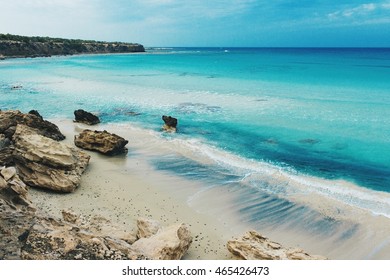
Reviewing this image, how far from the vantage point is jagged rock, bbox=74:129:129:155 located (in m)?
16.7

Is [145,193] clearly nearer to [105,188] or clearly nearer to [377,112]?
[105,188]

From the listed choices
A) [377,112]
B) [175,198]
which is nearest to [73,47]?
[377,112]

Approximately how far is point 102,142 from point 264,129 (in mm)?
11121

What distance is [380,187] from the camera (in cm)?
1420

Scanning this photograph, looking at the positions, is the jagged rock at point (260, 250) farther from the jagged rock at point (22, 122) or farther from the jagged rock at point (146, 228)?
the jagged rock at point (22, 122)

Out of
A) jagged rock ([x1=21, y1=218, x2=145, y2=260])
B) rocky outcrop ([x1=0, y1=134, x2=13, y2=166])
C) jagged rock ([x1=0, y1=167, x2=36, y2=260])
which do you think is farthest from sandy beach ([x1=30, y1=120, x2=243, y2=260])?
jagged rock ([x1=0, y1=167, x2=36, y2=260])

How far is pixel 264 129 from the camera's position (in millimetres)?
23047

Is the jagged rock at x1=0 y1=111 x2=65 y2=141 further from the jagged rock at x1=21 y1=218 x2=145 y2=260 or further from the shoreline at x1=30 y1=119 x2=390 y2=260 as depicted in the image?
the jagged rock at x1=21 y1=218 x2=145 y2=260

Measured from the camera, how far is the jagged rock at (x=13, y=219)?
6000 millimetres

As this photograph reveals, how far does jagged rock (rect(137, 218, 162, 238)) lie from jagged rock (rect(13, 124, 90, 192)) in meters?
4.15

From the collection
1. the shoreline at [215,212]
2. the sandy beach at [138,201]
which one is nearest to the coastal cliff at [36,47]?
the sandy beach at [138,201]

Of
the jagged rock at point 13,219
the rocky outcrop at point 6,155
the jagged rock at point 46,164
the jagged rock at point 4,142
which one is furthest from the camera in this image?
the jagged rock at point 4,142

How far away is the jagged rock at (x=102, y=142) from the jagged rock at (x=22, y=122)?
1809 millimetres
